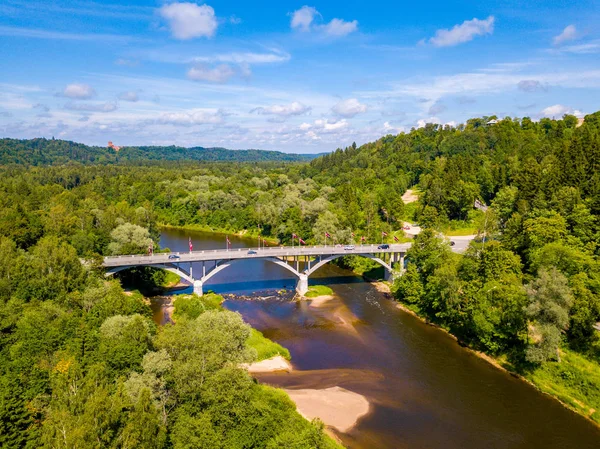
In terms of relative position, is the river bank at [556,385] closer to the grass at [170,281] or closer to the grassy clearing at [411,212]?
the grass at [170,281]

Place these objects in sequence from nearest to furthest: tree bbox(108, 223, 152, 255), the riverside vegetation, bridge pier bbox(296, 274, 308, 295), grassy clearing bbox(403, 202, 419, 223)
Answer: the riverside vegetation
tree bbox(108, 223, 152, 255)
bridge pier bbox(296, 274, 308, 295)
grassy clearing bbox(403, 202, 419, 223)

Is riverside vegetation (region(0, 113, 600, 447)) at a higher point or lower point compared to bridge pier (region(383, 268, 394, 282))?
higher

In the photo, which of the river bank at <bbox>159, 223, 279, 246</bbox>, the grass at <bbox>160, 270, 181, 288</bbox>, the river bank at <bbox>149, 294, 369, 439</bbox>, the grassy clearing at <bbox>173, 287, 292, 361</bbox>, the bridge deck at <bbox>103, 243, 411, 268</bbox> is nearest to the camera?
the river bank at <bbox>149, 294, 369, 439</bbox>

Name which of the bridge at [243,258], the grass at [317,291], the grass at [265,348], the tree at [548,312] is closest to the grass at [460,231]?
the bridge at [243,258]

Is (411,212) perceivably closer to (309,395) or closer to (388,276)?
(388,276)

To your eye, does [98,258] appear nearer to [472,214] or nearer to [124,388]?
[124,388]

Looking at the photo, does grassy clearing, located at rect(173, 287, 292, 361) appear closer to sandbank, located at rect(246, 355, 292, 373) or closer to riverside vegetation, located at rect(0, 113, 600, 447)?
sandbank, located at rect(246, 355, 292, 373)

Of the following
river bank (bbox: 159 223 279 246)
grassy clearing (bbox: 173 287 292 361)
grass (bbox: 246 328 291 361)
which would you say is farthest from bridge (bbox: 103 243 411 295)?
river bank (bbox: 159 223 279 246)
